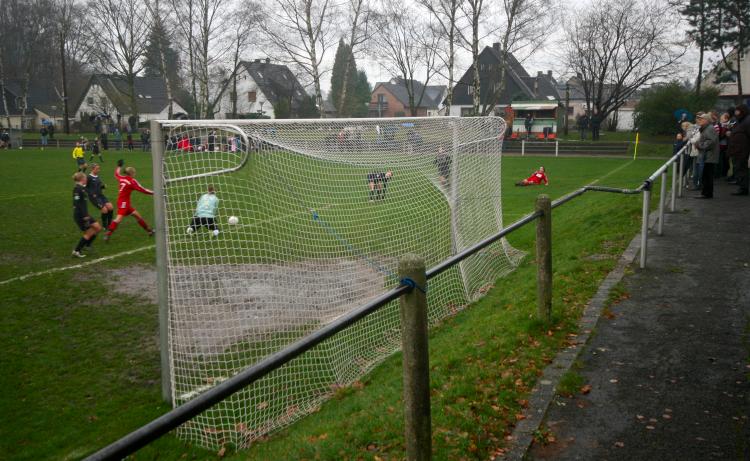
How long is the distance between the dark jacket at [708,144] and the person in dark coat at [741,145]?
21.0 inches

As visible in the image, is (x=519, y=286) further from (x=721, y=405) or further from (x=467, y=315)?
(x=721, y=405)

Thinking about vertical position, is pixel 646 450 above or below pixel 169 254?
below

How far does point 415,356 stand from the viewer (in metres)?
2.95

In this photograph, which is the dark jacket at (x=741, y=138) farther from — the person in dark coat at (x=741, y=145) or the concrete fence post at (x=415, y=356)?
the concrete fence post at (x=415, y=356)

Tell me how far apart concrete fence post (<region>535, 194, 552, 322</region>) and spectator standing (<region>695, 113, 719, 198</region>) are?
8.42 meters

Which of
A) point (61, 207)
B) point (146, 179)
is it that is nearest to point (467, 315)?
point (61, 207)

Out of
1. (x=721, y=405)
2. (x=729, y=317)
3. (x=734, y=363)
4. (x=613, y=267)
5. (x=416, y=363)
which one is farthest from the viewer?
(x=613, y=267)

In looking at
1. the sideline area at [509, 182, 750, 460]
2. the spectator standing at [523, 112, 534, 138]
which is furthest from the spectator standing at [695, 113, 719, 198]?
the spectator standing at [523, 112, 534, 138]

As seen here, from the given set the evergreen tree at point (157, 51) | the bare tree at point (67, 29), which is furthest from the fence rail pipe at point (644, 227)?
the bare tree at point (67, 29)

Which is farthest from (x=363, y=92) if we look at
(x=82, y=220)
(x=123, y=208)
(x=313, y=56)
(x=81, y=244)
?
(x=81, y=244)

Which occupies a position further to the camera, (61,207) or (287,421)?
(61,207)

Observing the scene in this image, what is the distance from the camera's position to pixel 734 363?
4668mm

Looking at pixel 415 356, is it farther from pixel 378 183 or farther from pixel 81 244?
pixel 81 244

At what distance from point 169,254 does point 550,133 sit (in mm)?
43642
